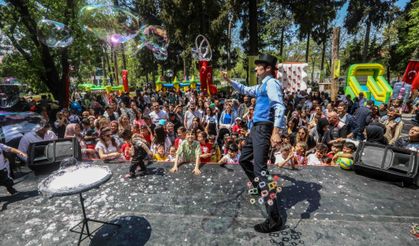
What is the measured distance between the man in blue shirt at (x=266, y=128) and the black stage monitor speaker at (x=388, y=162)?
233 centimetres

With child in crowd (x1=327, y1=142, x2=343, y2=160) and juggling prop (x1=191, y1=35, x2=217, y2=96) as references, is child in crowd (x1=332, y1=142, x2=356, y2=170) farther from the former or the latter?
juggling prop (x1=191, y1=35, x2=217, y2=96)

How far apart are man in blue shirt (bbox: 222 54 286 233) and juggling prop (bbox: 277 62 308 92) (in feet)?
36.8

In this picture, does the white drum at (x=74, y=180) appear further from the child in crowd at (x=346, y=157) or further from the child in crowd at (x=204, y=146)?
the child in crowd at (x=346, y=157)

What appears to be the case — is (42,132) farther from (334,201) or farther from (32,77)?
(32,77)

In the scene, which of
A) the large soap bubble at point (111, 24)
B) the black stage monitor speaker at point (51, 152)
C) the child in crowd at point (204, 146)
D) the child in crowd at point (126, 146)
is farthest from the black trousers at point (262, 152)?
the large soap bubble at point (111, 24)

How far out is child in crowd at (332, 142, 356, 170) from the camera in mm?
4631

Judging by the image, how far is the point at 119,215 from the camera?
3.39 m

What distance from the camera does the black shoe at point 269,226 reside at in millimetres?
2875

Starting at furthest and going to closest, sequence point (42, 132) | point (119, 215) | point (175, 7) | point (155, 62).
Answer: point (155, 62) < point (175, 7) < point (42, 132) < point (119, 215)

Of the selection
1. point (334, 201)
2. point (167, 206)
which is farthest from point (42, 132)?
point (334, 201)

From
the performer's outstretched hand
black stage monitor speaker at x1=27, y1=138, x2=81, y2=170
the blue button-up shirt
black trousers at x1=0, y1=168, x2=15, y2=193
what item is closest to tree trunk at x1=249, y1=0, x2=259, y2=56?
the performer's outstretched hand

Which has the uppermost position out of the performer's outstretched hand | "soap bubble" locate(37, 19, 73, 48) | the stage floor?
"soap bubble" locate(37, 19, 73, 48)

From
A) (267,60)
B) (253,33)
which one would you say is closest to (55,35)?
(267,60)

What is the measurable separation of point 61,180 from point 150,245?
123 centimetres
